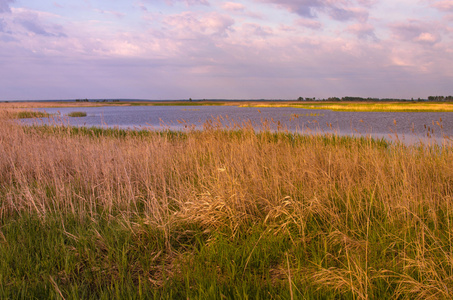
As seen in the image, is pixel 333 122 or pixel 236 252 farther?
pixel 333 122

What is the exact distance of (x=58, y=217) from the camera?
155 inches

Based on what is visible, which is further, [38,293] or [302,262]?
[302,262]

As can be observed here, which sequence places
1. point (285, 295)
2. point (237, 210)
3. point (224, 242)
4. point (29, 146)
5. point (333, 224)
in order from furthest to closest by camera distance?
point (29, 146) → point (237, 210) → point (333, 224) → point (224, 242) → point (285, 295)

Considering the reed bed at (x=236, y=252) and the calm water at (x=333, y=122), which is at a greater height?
the calm water at (x=333, y=122)

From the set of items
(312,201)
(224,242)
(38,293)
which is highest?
(312,201)

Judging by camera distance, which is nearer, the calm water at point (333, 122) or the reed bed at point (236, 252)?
the reed bed at point (236, 252)

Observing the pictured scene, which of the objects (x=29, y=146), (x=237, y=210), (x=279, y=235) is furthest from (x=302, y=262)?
(x=29, y=146)

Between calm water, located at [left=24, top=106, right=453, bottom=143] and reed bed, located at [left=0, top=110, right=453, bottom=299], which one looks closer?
reed bed, located at [left=0, top=110, right=453, bottom=299]

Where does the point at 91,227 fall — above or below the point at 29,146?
below

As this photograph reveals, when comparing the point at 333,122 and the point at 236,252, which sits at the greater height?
the point at 333,122

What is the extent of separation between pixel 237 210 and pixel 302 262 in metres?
1.06

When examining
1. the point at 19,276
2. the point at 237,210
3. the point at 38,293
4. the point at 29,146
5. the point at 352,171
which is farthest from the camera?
the point at 29,146

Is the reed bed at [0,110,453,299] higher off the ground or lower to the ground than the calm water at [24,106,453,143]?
lower

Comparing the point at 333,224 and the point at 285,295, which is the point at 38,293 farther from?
the point at 333,224
